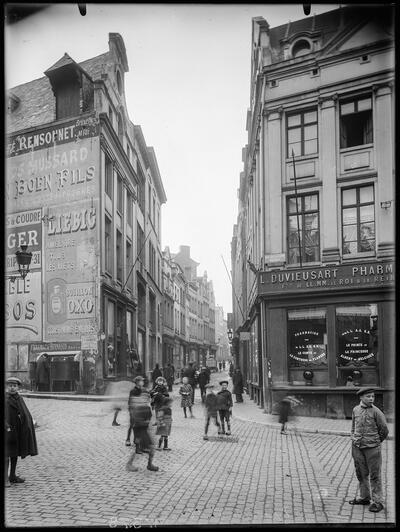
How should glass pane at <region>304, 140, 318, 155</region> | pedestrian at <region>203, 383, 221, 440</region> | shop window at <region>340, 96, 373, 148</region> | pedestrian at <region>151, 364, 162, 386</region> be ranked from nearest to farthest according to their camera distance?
pedestrian at <region>151, 364, 162, 386</region> → pedestrian at <region>203, 383, 221, 440</region> → shop window at <region>340, 96, 373, 148</region> → glass pane at <region>304, 140, 318, 155</region>

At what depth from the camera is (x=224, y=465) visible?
1052 centimetres

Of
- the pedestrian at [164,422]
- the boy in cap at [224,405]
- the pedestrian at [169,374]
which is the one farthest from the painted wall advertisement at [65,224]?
the boy in cap at [224,405]

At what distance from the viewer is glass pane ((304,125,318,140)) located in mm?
16219

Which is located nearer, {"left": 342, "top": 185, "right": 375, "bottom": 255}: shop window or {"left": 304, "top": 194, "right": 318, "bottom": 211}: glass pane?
{"left": 342, "top": 185, "right": 375, "bottom": 255}: shop window

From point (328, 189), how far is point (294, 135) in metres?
1.94

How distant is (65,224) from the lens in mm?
9836

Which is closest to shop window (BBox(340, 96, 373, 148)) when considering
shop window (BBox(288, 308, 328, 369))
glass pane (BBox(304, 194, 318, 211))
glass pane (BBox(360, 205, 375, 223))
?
glass pane (BBox(360, 205, 375, 223))

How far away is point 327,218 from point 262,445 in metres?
6.95

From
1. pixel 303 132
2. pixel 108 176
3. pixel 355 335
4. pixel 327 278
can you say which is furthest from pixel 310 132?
pixel 108 176

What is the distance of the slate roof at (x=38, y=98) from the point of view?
26.4 feet

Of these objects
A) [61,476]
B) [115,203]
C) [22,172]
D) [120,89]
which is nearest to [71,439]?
[61,476]

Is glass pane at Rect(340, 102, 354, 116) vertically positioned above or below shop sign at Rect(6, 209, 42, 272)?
above

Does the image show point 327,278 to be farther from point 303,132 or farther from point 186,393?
point 186,393

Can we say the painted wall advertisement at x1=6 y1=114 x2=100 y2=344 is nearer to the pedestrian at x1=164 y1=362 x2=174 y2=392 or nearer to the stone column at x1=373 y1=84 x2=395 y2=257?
the pedestrian at x1=164 y1=362 x2=174 y2=392
